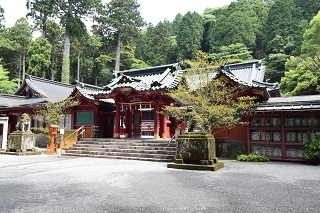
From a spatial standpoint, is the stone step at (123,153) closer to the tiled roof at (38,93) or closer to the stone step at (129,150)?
the stone step at (129,150)

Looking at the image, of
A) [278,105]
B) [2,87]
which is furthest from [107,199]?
[2,87]

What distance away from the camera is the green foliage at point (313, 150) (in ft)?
34.9

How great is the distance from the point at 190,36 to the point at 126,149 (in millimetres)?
33149

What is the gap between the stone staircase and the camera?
12422 millimetres

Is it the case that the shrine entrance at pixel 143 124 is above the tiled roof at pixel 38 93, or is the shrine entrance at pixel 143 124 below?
below

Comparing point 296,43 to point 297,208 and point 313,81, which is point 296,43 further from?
point 297,208

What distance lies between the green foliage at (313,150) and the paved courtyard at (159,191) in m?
2.43

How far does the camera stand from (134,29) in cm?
4034

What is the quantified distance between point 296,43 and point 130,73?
2504 cm

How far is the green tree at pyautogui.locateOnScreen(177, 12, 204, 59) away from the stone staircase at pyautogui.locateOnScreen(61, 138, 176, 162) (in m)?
29.4

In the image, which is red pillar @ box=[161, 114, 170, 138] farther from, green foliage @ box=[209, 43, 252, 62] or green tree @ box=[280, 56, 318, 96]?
green foliage @ box=[209, 43, 252, 62]

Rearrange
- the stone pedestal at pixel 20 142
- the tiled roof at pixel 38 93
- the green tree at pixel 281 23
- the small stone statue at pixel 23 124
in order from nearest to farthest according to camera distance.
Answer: the stone pedestal at pixel 20 142 → the small stone statue at pixel 23 124 → the tiled roof at pixel 38 93 → the green tree at pixel 281 23

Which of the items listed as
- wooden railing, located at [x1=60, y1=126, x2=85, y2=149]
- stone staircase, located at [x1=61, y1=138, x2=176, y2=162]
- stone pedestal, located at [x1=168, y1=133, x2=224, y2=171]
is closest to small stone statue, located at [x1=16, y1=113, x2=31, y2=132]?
wooden railing, located at [x1=60, y1=126, x2=85, y2=149]

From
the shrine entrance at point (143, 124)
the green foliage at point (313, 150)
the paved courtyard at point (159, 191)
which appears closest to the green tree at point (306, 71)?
the green foliage at point (313, 150)
